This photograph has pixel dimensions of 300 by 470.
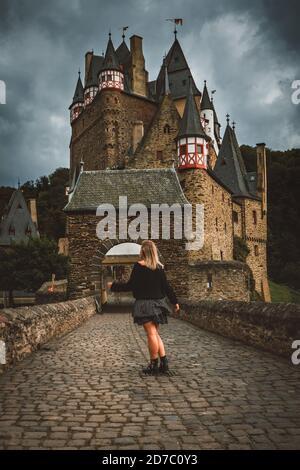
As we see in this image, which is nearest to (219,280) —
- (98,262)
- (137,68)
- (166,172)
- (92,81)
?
(166,172)

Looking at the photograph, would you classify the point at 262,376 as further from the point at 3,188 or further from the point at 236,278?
the point at 3,188

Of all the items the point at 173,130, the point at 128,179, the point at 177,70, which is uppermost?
the point at 177,70

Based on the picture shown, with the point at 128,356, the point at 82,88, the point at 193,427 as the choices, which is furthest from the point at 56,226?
the point at 193,427

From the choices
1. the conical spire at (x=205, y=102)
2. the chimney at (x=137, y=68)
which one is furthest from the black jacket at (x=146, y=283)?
the conical spire at (x=205, y=102)

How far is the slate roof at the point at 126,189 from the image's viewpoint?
942 inches

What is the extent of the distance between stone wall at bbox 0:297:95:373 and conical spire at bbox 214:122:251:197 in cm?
3611

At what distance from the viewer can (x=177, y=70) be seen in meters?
56.5

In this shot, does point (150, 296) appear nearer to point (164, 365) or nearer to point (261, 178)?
point (164, 365)

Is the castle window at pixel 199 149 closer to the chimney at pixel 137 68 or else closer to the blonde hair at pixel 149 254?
the chimney at pixel 137 68

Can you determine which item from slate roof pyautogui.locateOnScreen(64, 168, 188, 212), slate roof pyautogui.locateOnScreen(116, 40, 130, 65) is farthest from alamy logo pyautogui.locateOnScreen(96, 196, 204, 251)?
slate roof pyautogui.locateOnScreen(116, 40, 130, 65)

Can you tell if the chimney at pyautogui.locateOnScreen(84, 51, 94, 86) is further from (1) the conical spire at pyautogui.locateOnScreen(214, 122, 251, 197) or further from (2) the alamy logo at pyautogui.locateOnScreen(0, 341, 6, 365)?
(2) the alamy logo at pyautogui.locateOnScreen(0, 341, 6, 365)

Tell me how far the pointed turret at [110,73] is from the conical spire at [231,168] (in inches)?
517

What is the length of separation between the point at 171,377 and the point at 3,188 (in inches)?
2709

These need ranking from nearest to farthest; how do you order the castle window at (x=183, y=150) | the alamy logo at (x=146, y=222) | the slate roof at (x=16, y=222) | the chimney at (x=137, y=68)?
the alamy logo at (x=146, y=222)
the castle window at (x=183, y=150)
the chimney at (x=137, y=68)
the slate roof at (x=16, y=222)
